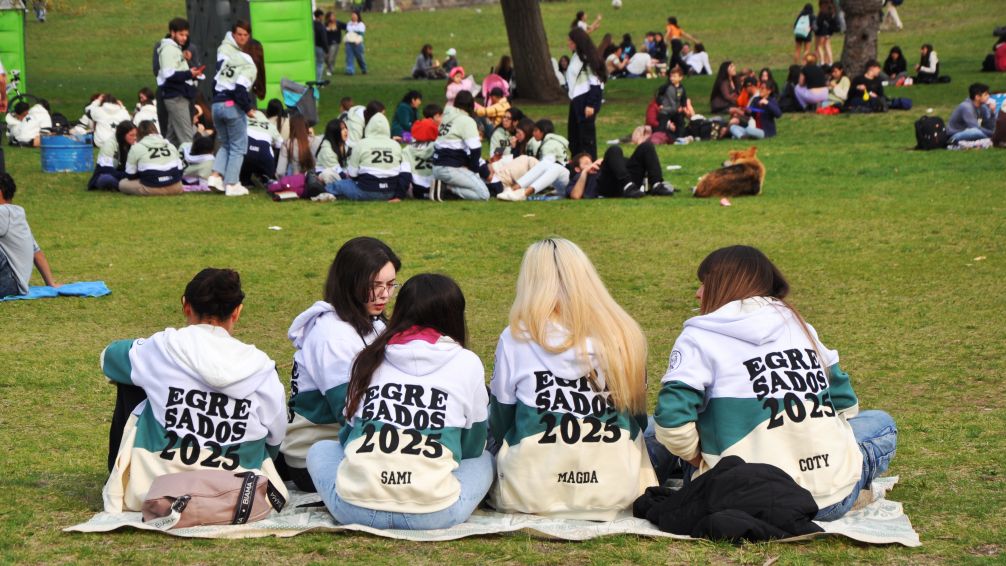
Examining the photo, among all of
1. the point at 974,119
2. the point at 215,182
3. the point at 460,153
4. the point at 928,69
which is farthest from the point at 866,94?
the point at 215,182

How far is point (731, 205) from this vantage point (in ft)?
47.3

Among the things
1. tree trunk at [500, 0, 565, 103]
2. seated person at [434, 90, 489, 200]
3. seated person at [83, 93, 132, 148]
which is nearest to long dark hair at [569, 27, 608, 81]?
seated person at [434, 90, 489, 200]

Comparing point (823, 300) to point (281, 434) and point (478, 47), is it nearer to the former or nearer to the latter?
point (281, 434)

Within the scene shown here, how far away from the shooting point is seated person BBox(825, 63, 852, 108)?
74.3 ft

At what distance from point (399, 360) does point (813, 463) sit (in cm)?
162

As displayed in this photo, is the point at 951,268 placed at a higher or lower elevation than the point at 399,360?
lower

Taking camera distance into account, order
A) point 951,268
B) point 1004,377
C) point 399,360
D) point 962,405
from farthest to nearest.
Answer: point 951,268, point 1004,377, point 962,405, point 399,360

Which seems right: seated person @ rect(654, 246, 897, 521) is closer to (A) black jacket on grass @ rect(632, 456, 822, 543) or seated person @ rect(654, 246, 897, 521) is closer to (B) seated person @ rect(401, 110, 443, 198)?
(A) black jacket on grass @ rect(632, 456, 822, 543)

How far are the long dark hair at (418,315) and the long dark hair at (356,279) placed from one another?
38cm

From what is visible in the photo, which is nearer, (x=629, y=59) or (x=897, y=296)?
(x=897, y=296)

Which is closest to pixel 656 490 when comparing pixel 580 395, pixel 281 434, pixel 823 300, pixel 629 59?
pixel 580 395

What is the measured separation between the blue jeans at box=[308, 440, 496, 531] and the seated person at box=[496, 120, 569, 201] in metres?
10.4

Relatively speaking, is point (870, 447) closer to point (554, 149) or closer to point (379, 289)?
point (379, 289)

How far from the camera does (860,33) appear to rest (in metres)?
24.0
